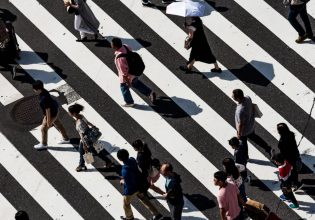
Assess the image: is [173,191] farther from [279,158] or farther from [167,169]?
[279,158]

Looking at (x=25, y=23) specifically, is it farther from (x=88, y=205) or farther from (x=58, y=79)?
(x=88, y=205)

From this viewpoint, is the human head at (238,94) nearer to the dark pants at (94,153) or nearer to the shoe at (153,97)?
the shoe at (153,97)

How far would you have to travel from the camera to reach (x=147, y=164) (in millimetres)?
15820

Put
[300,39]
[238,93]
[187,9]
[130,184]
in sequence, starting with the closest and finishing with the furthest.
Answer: [130,184] < [238,93] < [187,9] < [300,39]

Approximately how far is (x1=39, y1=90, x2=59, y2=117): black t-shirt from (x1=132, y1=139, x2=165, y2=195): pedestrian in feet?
7.56

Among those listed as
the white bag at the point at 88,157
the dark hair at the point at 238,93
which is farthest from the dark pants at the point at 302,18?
the white bag at the point at 88,157

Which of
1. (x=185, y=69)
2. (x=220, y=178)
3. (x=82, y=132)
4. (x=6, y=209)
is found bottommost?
(x=6, y=209)

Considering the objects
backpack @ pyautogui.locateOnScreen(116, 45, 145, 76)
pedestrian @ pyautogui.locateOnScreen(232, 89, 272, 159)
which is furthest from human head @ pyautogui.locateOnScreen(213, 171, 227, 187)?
backpack @ pyautogui.locateOnScreen(116, 45, 145, 76)

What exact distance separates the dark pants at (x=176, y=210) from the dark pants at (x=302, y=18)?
582cm

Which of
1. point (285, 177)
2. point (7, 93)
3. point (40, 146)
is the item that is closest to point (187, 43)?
point (40, 146)

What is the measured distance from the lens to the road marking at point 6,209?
1661 centimetres

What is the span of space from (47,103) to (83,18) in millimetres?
3135

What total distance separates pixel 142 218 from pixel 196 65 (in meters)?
4.34

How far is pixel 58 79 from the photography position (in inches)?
754
